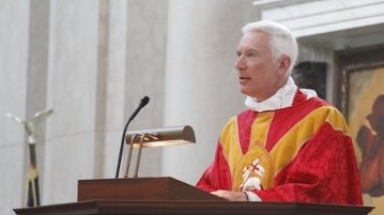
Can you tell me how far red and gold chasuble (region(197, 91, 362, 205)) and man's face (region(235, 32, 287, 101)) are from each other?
16cm

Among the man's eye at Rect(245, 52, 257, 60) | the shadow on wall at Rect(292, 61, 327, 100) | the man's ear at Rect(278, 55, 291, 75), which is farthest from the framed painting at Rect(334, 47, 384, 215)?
the man's eye at Rect(245, 52, 257, 60)

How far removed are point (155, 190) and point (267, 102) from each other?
1309mm

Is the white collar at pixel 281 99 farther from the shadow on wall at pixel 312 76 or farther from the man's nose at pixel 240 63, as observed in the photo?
the shadow on wall at pixel 312 76

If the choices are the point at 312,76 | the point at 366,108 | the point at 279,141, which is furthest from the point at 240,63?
the point at 312,76

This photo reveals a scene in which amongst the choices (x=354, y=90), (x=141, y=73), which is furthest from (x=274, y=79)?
(x=141, y=73)

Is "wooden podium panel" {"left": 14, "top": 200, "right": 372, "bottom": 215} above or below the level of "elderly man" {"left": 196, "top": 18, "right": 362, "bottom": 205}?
below

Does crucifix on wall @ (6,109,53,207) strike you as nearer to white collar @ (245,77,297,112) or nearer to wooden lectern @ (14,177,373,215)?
white collar @ (245,77,297,112)

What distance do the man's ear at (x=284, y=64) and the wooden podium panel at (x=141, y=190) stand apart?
1179mm

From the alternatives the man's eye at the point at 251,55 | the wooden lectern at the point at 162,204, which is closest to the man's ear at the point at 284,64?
the man's eye at the point at 251,55

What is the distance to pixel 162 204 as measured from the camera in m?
5.37

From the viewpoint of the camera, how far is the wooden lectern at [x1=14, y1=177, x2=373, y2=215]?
5.34 meters

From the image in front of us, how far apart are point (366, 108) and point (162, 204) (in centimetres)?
465

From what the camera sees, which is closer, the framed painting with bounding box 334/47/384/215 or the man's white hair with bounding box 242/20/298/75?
the man's white hair with bounding box 242/20/298/75

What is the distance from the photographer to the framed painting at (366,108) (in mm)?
9695
